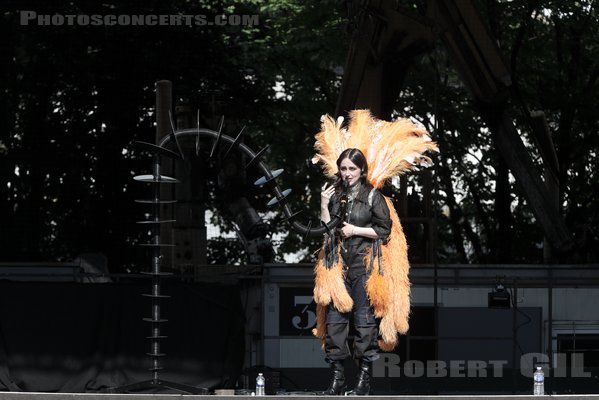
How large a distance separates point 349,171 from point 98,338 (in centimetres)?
331

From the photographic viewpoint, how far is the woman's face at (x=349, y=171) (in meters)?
9.12

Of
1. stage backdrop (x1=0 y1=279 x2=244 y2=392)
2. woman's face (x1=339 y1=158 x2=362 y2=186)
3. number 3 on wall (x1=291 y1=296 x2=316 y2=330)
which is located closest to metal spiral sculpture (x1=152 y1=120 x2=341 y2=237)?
woman's face (x1=339 y1=158 x2=362 y2=186)

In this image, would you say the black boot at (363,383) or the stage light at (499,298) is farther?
the stage light at (499,298)

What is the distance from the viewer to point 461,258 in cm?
2773

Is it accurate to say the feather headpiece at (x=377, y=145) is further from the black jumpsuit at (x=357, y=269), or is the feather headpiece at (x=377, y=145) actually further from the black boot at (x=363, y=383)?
the black boot at (x=363, y=383)

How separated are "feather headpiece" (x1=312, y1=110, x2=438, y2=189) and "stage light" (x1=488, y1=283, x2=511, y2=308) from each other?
131 inches

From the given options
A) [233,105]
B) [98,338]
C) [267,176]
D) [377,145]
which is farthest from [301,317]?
[233,105]

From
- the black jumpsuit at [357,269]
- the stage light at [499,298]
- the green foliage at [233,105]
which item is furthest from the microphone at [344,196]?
the green foliage at [233,105]

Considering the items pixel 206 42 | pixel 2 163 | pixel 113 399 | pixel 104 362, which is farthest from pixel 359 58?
pixel 2 163

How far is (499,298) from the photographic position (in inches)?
497

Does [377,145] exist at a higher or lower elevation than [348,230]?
higher

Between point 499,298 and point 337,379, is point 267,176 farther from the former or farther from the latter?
point 499,298

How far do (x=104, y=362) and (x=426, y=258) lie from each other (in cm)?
549

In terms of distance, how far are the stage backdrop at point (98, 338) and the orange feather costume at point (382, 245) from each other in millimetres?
2173
